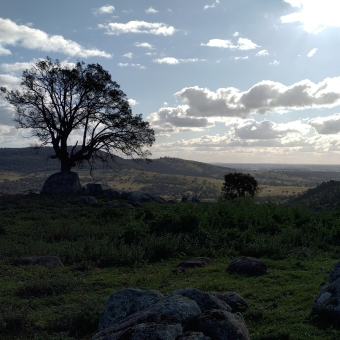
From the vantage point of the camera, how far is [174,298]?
185 inches

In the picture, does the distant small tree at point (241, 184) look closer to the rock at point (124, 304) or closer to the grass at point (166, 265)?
the grass at point (166, 265)

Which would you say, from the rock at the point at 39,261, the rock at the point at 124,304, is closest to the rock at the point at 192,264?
the rock at the point at 39,261

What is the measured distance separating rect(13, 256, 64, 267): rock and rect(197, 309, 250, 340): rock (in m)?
8.11

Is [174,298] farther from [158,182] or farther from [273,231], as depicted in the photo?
[158,182]

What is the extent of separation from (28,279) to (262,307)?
6.37 m

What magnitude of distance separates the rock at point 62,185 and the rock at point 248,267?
2485 cm

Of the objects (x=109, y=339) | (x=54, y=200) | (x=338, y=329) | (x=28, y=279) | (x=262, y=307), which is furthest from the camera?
(x=54, y=200)

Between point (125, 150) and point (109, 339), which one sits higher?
point (125, 150)

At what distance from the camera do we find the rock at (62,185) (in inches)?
1286

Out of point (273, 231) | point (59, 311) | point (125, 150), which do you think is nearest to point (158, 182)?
point (125, 150)

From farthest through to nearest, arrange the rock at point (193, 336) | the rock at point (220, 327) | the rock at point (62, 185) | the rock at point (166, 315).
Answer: the rock at point (62, 185), the rock at point (220, 327), the rock at point (166, 315), the rock at point (193, 336)

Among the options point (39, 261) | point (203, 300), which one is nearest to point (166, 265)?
point (39, 261)

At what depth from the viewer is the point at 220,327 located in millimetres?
4391

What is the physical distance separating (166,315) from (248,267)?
20.5ft
